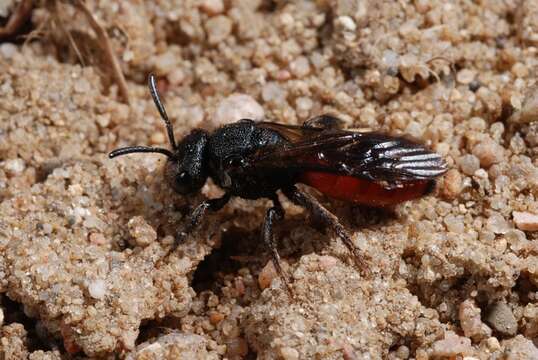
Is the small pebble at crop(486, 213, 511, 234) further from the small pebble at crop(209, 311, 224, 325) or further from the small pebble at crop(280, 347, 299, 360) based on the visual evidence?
the small pebble at crop(209, 311, 224, 325)

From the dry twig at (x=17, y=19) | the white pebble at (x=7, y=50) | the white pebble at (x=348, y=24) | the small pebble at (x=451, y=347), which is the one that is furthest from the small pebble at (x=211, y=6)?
the small pebble at (x=451, y=347)

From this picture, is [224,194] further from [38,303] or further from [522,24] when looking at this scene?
[522,24]

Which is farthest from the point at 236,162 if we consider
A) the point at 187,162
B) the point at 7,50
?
the point at 7,50

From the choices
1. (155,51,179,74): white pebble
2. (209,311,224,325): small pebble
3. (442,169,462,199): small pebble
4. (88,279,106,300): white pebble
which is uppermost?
(155,51,179,74): white pebble

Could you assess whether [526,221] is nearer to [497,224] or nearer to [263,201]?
[497,224]

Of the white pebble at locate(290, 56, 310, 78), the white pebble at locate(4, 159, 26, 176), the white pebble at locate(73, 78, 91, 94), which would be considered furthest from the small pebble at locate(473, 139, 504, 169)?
the white pebble at locate(4, 159, 26, 176)

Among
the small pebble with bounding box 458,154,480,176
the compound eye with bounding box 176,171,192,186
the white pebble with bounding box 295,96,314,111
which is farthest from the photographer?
the white pebble with bounding box 295,96,314,111

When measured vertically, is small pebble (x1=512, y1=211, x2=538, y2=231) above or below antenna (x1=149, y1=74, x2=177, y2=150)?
below

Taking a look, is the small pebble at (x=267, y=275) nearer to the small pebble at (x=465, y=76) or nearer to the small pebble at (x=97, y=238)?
the small pebble at (x=97, y=238)
